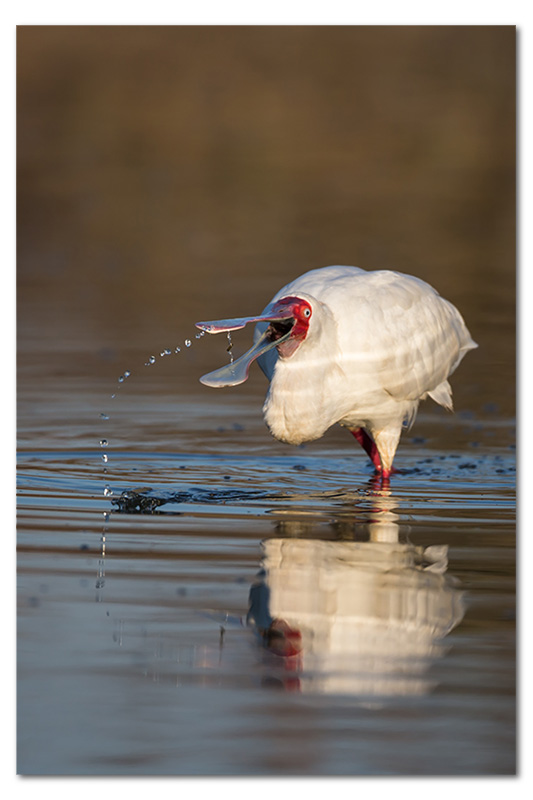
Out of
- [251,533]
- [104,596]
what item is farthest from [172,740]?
[251,533]

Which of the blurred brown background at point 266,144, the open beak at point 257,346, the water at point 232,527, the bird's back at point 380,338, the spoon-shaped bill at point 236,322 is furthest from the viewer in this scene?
the blurred brown background at point 266,144

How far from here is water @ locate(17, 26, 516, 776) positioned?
14.9 feet

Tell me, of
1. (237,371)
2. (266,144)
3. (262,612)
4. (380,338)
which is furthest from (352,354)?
(266,144)

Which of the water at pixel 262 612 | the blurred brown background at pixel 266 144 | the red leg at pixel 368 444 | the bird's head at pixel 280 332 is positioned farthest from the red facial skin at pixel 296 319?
the blurred brown background at pixel 266 144

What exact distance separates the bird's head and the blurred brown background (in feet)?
38.8

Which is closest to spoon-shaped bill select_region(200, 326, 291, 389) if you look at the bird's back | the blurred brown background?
the bird's back

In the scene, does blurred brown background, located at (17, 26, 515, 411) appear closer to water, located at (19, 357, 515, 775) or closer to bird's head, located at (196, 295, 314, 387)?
water, located at (19, 357, 515, 775)

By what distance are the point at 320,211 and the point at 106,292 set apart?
333 inches

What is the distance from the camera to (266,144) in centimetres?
2569

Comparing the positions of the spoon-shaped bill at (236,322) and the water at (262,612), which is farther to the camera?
the spoon-shaped bill at (236,322)

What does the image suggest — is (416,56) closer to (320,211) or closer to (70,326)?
(320,211)

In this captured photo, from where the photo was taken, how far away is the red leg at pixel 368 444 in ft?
28.0

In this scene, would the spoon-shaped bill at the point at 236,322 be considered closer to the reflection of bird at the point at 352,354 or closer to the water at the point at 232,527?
the reflection of bird at the point at 352,354

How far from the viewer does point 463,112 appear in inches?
975
